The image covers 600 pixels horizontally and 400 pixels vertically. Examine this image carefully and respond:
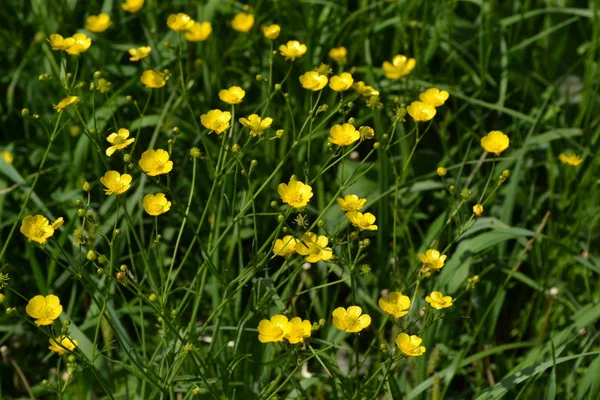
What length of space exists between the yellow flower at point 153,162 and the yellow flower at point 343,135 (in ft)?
1.19

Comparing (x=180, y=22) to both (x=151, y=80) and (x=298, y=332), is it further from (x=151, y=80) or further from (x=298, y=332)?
(x=298, y=332)

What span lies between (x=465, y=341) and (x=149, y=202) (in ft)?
3.31

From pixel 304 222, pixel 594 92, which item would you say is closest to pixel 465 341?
pixel 304 222

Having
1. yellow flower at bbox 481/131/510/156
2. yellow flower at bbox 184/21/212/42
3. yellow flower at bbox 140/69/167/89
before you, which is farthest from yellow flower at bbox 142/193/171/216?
yellow flower at bbox 184/21/212/42

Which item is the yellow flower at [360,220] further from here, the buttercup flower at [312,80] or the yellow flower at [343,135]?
the buttercup flower at [312,80]

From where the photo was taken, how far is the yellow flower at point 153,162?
1726 mm

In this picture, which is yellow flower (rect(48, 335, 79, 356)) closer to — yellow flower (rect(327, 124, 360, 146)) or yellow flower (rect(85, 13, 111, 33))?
yellow flower (rect(327, 124, 360, 146))

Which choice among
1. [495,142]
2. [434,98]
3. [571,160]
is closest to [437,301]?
[495,142]

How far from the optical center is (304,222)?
5.54 ft

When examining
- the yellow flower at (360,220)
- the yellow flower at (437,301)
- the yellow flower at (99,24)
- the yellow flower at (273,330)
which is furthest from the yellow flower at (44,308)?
the yellow flower at (99,24)

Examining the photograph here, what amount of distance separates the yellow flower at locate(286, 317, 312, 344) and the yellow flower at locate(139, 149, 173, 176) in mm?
442

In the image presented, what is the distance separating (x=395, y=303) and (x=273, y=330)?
0.27 metres

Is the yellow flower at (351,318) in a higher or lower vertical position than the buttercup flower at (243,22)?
lower

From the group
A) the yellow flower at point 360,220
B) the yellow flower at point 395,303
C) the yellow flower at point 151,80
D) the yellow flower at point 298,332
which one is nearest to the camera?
the yellow flower at point 298,332
